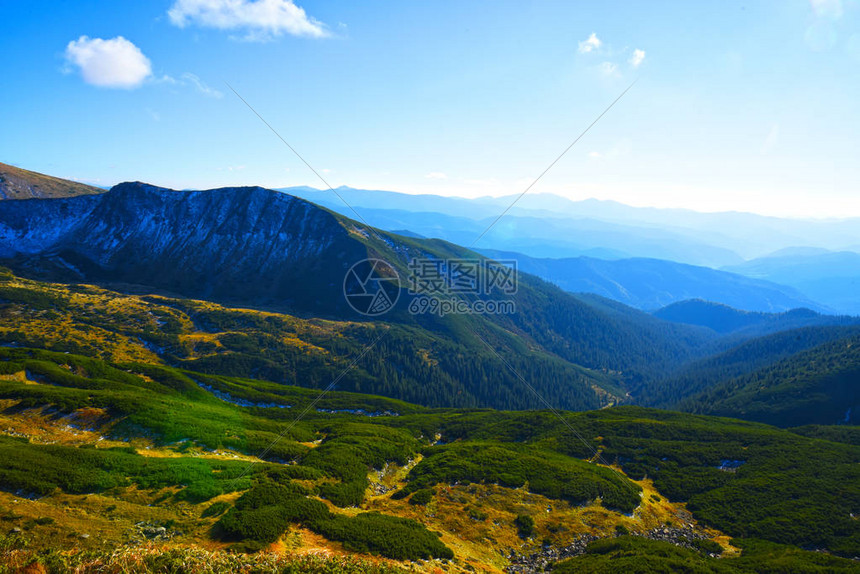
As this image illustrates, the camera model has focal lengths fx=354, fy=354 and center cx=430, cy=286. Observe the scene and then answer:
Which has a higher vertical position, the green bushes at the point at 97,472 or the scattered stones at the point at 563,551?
the green bushes at the point at 97,472

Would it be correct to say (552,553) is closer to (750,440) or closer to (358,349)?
(750,440)

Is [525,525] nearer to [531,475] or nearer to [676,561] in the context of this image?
[531,475]

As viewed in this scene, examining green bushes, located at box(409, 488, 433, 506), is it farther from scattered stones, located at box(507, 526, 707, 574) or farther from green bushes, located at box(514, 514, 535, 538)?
scattered stones, located at box(507, 526, 707, 574)

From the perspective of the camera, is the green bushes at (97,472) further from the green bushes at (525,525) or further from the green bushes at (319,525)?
the green bushes at (525,525)

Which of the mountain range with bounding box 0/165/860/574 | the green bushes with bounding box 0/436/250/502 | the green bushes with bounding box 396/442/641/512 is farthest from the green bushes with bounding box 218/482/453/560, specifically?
the green bushes with bounding box 396/442/641/512

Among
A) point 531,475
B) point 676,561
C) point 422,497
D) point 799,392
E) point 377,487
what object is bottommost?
point 799,392

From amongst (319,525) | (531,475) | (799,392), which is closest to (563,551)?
(531,475)

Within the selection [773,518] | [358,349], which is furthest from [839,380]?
[358,349]

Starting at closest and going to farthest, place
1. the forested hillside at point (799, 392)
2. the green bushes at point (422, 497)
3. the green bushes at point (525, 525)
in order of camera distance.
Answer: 1. the green bushes at point (525, 525)
2. the green bushes at point (422, 497)
3. the forested hillside at point (799, 392)

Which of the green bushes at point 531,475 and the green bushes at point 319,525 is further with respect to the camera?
the green bushes at point 531,475

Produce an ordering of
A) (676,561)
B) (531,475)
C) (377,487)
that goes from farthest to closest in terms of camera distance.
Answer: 1. (531,475)
2. (377,487)
3. (676,561)

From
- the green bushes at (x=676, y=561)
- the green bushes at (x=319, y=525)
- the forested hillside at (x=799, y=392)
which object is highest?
the green bushes at (x=319, y=525)

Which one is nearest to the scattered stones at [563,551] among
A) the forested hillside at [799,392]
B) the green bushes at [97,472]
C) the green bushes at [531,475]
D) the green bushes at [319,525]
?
the green bushes at [531,475]
